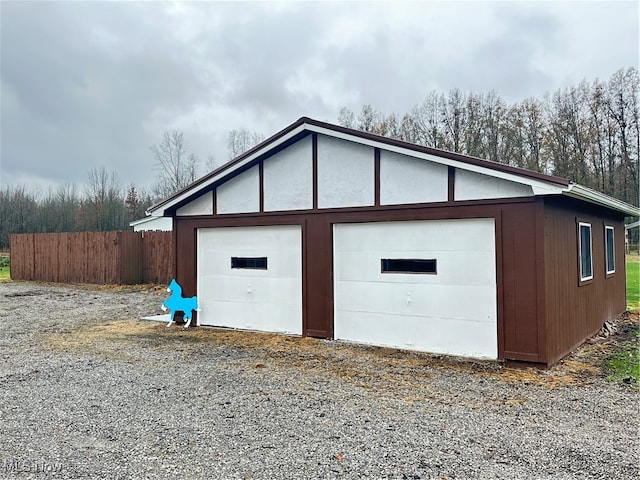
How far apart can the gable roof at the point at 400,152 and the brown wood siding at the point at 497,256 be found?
39 centimetres

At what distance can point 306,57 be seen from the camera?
51.0 ft

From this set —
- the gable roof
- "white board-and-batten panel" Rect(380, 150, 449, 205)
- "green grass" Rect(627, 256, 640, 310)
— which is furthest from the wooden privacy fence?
"green grass" Rect(627, 256, 640, 310)

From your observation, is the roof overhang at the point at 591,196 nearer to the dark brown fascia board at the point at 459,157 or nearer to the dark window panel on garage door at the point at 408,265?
the dark brown fascia board at the point at 459,157

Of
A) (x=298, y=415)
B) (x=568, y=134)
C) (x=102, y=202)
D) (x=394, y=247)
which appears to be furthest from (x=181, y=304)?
(x=102, y=202)

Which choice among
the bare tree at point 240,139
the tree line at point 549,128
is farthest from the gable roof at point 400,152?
the bare tree at point 240,139

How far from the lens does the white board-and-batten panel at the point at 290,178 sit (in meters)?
7.72

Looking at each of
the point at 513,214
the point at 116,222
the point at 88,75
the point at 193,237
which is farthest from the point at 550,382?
the point at 116,222

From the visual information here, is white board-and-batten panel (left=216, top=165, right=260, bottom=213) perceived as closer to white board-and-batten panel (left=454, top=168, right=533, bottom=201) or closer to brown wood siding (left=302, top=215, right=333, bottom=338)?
brown wood siding (left=302, top=215, right=333, bottom=338)

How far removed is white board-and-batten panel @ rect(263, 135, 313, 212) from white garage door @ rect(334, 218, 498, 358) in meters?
0.87

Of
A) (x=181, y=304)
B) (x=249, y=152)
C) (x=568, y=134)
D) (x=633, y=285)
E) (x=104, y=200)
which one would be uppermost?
(x=568, y=134)

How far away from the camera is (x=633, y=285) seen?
607 inches

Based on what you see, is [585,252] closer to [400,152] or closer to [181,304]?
[400,152]

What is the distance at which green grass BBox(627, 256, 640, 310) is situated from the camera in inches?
459

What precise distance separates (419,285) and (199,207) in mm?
4487
